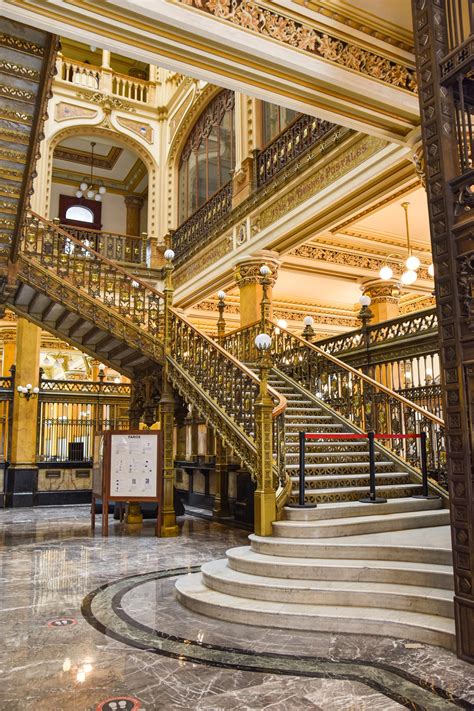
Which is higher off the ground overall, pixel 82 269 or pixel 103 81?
pixel 103 81

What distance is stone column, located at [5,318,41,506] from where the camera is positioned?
14.0 m

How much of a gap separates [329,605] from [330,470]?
8.64ft

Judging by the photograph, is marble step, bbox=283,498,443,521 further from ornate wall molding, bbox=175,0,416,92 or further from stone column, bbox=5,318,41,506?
stone column, bbox=5,318,41,506

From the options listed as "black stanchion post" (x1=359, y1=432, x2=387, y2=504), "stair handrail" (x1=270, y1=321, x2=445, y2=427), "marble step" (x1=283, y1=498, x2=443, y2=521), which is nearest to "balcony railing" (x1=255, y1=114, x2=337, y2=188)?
"stair handrail" (x1=270, y1=321, x2=445, y2=427)

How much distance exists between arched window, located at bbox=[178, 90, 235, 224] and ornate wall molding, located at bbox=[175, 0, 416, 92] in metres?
7.73

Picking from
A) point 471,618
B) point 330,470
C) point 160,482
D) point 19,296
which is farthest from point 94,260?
point 471,618

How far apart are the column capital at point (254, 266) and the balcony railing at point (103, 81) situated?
887 centimetres

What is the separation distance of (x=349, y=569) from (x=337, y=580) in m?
0.14

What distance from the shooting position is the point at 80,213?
824 inches

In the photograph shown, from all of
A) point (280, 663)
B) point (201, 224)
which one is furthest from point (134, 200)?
point (280, 663)

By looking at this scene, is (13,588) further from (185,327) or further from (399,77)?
(399,77)

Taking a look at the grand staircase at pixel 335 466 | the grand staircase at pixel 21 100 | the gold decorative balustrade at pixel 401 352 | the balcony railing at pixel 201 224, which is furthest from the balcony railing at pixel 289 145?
the grand staircase at pixel 21 100

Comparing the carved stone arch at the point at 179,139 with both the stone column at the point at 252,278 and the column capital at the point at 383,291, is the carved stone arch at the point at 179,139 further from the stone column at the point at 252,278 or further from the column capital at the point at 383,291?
the column capital at the point at 383,291

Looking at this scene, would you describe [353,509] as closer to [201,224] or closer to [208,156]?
[201,224]
